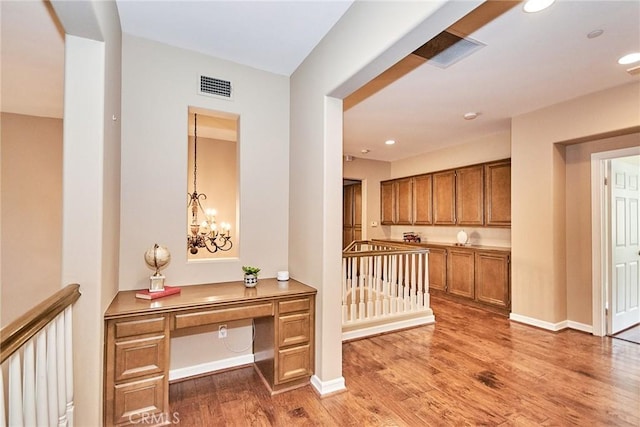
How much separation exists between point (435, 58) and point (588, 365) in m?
3.16

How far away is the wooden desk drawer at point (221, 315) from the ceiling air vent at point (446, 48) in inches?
92.7

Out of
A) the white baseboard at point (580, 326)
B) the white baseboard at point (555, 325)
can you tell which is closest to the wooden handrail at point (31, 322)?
the white baseboard at point (555, 325)

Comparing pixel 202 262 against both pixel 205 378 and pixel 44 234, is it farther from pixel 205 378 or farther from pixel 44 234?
pixel 44 234

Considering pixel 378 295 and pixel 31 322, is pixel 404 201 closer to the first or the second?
pixel 378 295

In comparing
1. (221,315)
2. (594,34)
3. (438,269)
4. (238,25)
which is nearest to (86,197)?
(221,315)

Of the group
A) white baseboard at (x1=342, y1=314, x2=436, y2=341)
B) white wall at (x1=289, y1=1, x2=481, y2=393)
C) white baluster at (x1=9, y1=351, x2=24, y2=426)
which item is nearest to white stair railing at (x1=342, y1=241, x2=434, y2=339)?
white baseboard at (x1=342, y1=314, x2=436, y2=341)

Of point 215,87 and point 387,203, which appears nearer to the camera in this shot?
point 215,87

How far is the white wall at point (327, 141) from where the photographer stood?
1.83 metres

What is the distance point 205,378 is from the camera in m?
2.56

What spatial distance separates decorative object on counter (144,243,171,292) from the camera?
2.24 metres

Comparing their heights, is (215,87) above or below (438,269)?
above

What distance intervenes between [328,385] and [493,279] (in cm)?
328

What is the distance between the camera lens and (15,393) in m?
1.07

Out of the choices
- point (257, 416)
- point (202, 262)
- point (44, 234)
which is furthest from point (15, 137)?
point (257, 416)
